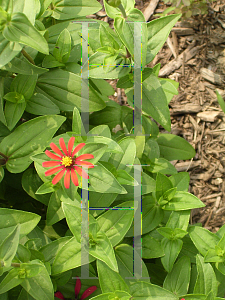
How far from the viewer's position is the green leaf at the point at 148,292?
Answer: 1.27 m

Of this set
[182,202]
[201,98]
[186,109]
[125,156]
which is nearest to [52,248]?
[125,156]

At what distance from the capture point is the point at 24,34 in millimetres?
1135

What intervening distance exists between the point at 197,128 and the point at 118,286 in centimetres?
151

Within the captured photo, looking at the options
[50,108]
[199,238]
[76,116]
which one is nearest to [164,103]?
[76,116]

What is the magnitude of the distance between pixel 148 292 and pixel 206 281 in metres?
0.29

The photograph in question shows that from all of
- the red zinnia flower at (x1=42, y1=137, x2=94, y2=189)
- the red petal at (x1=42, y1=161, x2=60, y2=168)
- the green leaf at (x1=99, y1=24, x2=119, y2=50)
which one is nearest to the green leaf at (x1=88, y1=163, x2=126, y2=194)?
the red zinnia flower at (x1=42, y1=137, x2=94, y2=189)

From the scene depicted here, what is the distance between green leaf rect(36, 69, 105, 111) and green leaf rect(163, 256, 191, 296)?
929 millimetres

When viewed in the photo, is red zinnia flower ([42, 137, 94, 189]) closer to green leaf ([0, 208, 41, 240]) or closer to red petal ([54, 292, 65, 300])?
green leaf ([0, 208, 41, 240])

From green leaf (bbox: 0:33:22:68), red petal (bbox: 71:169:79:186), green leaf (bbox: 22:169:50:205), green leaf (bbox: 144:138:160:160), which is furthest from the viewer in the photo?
green leaf (bbox: 144:138:160:160)

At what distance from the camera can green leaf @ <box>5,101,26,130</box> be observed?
1489 millimetres

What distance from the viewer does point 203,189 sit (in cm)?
229

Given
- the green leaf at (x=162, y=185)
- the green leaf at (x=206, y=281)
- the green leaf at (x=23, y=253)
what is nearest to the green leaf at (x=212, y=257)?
the green leaf at (x=206, y=281)

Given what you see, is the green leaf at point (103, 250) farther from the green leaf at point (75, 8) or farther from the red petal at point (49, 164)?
the green leaf at point (75, 8)

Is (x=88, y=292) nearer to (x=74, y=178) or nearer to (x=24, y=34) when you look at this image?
(x=74, y=178)
